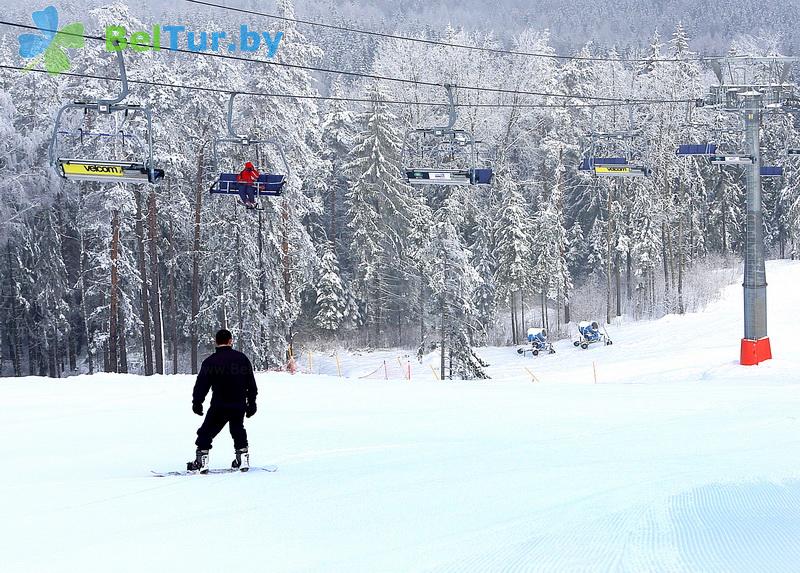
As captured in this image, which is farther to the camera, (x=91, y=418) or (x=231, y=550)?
(x=91, y=418)

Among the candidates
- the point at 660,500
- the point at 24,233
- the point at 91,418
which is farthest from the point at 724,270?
the point at 660,500

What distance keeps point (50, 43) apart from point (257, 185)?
16951 mm

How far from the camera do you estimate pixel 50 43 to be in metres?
33.1

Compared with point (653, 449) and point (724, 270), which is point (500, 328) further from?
point (653, 449)

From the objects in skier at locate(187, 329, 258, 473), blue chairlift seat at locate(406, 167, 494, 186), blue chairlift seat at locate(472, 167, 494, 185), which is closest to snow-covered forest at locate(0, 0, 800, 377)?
blue chairlift seat at locate(472, 167, 494, 185)

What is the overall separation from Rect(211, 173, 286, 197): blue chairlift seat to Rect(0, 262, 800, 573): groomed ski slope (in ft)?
18.6

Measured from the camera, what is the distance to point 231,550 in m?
5.35

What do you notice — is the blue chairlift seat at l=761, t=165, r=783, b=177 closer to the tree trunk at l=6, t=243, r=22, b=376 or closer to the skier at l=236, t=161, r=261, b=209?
the skier at l=236, t=161, r=261, b=209

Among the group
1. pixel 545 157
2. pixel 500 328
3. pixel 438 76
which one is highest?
pixel 438 76

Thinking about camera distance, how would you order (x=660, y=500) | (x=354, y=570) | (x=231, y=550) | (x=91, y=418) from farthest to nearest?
(x=91, y=418), (x=660, y=500), (x=231, y=550), (x=354, y=570)

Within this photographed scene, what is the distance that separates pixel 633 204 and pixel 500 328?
11.0 meters

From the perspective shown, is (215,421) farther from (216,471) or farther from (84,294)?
(84,294)

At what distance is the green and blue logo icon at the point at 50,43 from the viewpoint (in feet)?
101

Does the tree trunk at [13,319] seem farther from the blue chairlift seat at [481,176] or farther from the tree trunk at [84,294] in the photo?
the blue chairlift seat at [481,176]
